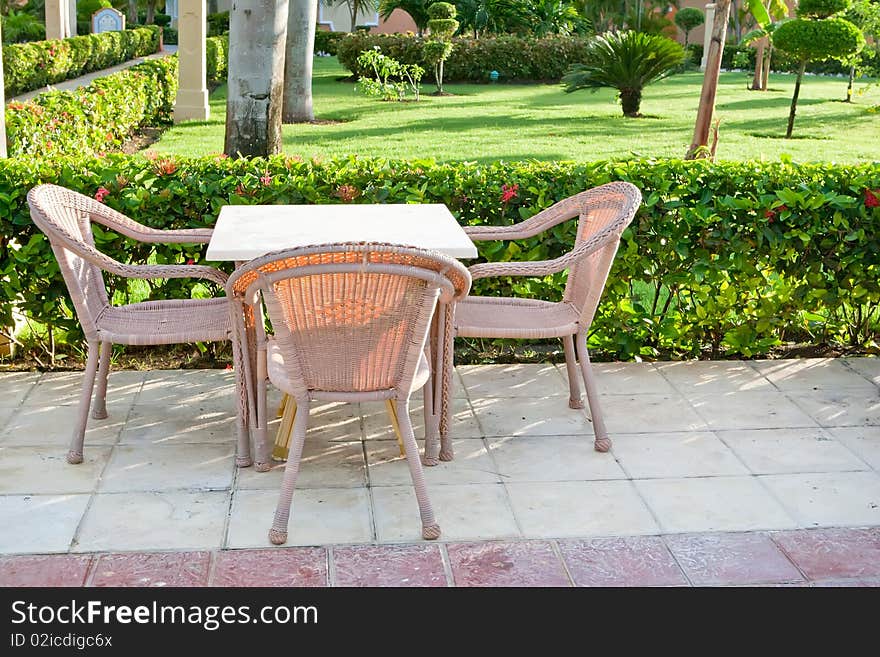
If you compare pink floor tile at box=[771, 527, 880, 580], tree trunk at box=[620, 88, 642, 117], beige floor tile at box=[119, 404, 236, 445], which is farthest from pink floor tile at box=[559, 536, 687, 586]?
tree trunk at box=[620, 88, 642, 117]

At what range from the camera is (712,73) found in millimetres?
12156

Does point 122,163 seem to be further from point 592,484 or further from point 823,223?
point 823,223

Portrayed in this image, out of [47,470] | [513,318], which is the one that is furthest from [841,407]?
[47,470]

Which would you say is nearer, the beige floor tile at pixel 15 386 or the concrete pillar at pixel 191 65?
the beige floor tile at pixel 15 386

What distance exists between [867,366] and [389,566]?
9.38ft

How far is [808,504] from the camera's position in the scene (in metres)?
3.54

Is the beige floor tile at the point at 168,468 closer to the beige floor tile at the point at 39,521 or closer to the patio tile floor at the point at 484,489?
the patio tile floor at the point at 484,489

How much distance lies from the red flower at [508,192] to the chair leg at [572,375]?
822 millimetres

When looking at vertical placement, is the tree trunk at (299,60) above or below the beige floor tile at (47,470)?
above

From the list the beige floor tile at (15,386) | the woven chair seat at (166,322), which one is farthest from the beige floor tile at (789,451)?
the beige floor tile at (15,386)

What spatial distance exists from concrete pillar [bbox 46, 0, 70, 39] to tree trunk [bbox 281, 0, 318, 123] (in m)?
8.81

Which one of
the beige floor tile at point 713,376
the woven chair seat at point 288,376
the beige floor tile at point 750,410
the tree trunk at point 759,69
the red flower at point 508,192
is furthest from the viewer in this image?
the tree trunk at point 759,69

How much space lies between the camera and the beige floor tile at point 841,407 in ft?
14.1
